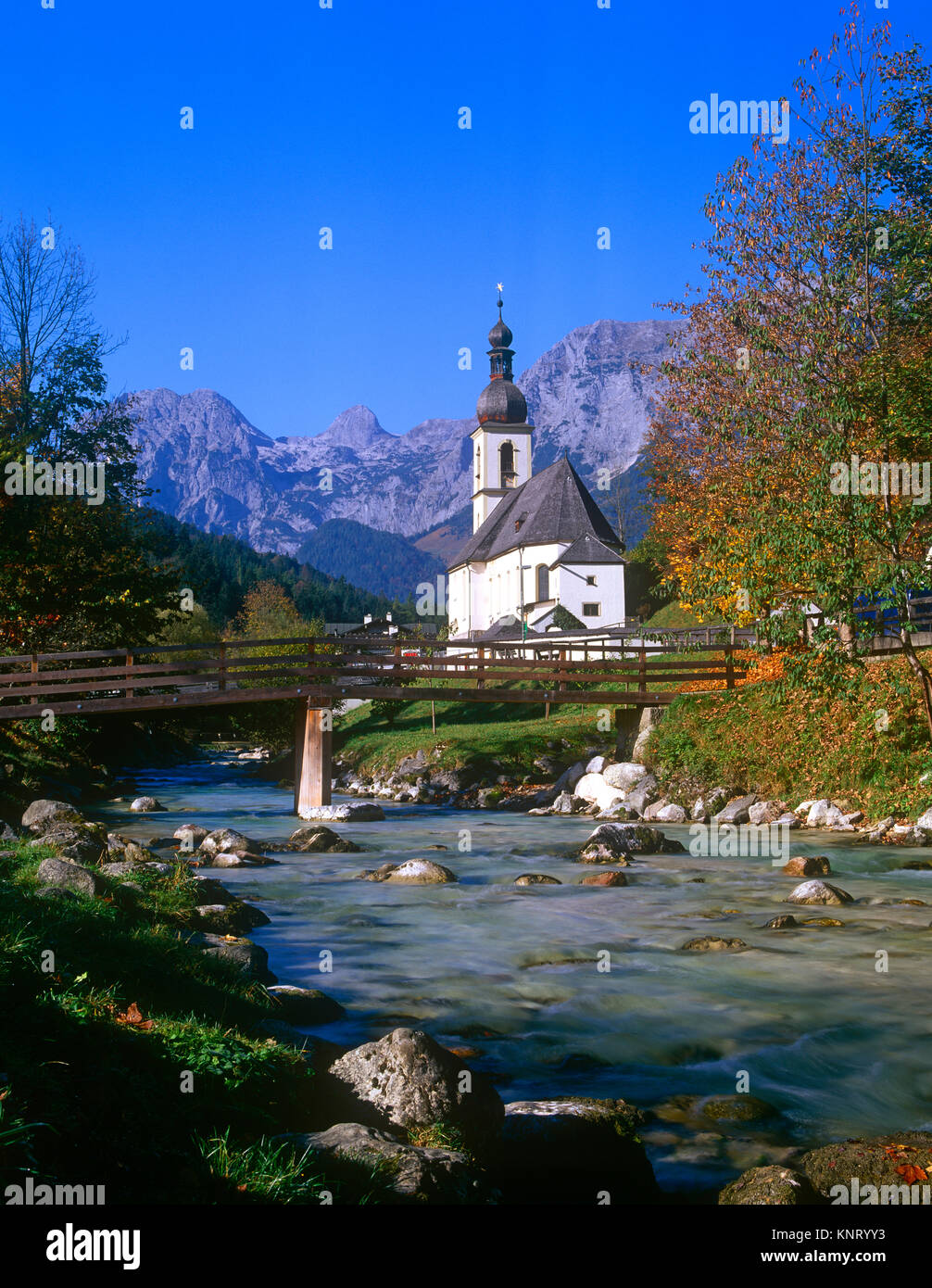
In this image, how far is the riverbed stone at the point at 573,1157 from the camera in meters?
5.32

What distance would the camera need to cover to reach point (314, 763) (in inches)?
992

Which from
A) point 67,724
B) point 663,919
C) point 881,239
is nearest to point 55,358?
point 67,724

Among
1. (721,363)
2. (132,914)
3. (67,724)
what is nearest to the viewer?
(132,914)

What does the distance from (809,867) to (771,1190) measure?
11.3 meters

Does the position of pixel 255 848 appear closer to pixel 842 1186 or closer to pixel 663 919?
pixel 663 919

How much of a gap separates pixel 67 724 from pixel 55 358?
15.7 metres

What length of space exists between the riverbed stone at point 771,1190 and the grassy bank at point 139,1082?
1.83 metres

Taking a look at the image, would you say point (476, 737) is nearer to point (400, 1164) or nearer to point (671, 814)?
point (671, 814)

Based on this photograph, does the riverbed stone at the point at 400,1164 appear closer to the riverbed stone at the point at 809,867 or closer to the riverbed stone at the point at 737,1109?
the riverbed stone at the point at 737,1109

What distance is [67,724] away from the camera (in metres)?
26.8

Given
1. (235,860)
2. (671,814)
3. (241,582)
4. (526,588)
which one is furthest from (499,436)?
(235,860)

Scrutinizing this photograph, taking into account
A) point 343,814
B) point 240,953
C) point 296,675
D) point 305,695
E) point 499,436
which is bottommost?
point 343,814

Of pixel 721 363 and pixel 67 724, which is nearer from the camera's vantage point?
pixel 721 363
